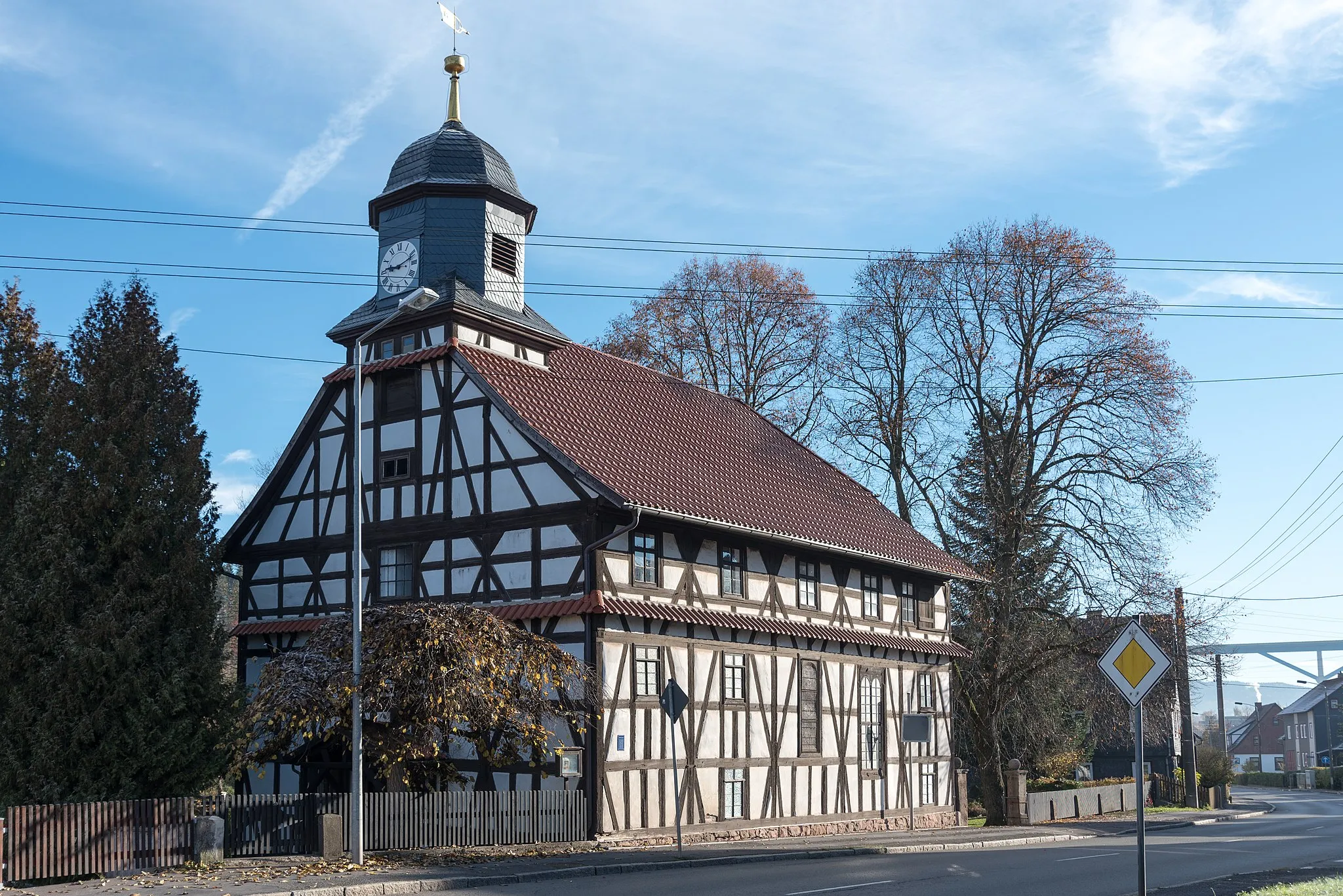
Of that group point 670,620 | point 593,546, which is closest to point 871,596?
point 670,620

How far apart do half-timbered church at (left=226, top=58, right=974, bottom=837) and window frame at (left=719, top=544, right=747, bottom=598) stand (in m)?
0.06

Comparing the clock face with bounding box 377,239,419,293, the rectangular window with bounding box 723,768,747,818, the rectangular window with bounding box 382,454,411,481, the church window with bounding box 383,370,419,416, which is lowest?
the rectangular window with bounding box 723,768,747,818

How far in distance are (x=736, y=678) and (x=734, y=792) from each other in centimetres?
228

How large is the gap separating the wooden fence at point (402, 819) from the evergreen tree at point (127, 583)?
9.39ft

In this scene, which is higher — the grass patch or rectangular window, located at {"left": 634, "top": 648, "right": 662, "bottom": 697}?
rectangular window, located at {"left": 634, "top": 648, "right": 662, "bottom": 697}

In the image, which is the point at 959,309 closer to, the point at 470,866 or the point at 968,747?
the point at 968,747

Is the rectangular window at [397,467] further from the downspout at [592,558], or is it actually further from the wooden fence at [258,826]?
the wooden fence at [258,826]

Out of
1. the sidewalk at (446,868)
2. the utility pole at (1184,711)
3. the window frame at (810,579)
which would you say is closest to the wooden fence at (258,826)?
the sidewalk at (446,868)

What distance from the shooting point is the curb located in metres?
16.6

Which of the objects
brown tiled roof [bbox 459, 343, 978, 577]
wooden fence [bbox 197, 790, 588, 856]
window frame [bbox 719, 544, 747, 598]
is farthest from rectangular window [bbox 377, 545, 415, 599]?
wooden fence [bbox 197, 790, 588, 856]

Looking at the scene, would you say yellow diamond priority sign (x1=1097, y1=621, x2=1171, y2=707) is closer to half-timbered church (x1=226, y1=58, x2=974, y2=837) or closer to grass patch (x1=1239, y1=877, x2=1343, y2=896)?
grass patch (x1=1239, y1=877, x2=1343, y2=896)

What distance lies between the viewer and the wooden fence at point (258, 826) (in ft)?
58.1

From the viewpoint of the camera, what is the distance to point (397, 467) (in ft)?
93.4

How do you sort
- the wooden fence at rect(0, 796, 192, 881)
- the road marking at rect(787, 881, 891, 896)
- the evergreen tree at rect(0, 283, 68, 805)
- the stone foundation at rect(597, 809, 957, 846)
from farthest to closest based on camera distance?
the stone foundation at rect(597, 809, 957, 846) → the evergreen tree at rect(0, 283, 68, 805) → the wooden fence at rect(0, 796, 192, 881) → the road marking at rect(787, 881, 891, 896)
